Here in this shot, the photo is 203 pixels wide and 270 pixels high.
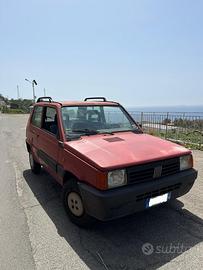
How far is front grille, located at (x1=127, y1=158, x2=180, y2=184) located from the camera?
325 cm

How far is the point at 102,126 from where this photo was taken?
4684 millimetres

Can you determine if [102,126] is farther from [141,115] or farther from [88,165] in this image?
[141,115]

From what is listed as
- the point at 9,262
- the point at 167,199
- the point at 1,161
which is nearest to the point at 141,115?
the point at 1,161

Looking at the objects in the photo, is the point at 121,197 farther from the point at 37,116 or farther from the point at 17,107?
the point at 17,107

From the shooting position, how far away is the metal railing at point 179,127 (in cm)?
981

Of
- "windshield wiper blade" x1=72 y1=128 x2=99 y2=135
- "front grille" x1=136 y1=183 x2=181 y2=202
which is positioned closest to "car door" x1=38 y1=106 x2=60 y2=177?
"windshield wiper blade" x1=72 y1=128 x2=99 y2=135

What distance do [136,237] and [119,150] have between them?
1147 mm

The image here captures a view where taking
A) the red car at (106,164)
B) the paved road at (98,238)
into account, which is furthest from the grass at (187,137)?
the red car at (106,164)

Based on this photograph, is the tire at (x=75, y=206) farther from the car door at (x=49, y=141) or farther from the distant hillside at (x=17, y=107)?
the distant hillside at (x=17, y=107)

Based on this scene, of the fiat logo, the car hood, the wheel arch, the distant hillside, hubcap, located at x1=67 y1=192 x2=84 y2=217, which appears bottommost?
the distant hillside

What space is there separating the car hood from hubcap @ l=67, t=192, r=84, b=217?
613 mm

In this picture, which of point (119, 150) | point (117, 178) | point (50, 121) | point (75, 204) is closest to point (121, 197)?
point (117, 178)

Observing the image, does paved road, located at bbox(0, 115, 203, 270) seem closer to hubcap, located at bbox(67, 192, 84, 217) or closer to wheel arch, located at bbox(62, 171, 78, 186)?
hubcap, located at bbox(67, 192, 84, 217)

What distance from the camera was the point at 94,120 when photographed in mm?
4773
